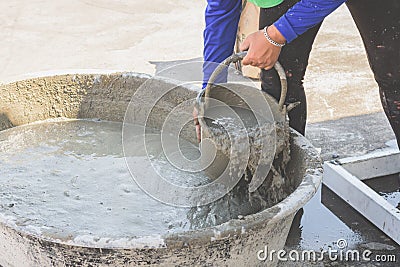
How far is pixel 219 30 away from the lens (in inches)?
90.7

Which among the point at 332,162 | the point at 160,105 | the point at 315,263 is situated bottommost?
the point at 315,263

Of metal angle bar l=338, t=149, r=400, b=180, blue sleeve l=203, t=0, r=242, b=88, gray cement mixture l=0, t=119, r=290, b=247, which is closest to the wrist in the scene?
blue sleeve l=203, t=0, r=242, b=88

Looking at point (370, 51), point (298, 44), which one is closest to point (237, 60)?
point (298, 44)

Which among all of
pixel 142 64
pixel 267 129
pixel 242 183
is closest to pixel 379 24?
pixel 267 129

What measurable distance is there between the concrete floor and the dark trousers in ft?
1.78

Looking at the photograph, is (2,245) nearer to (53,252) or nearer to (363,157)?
(53,252)

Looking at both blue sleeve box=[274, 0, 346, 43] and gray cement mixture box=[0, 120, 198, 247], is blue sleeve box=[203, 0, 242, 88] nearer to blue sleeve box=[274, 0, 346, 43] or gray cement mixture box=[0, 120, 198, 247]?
blue sleeve box=[274, 0, 346, 43]

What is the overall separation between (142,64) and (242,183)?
96.7 inches

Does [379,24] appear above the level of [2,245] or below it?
above

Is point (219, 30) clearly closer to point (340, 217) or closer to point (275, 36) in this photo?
point (275, 36)

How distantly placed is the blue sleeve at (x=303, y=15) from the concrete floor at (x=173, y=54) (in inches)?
37.9

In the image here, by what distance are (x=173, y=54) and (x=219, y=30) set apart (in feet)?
8.16

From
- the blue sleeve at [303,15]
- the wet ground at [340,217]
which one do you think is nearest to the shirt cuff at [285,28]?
the blue sleeve at [303,15]

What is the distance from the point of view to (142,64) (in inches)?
177
